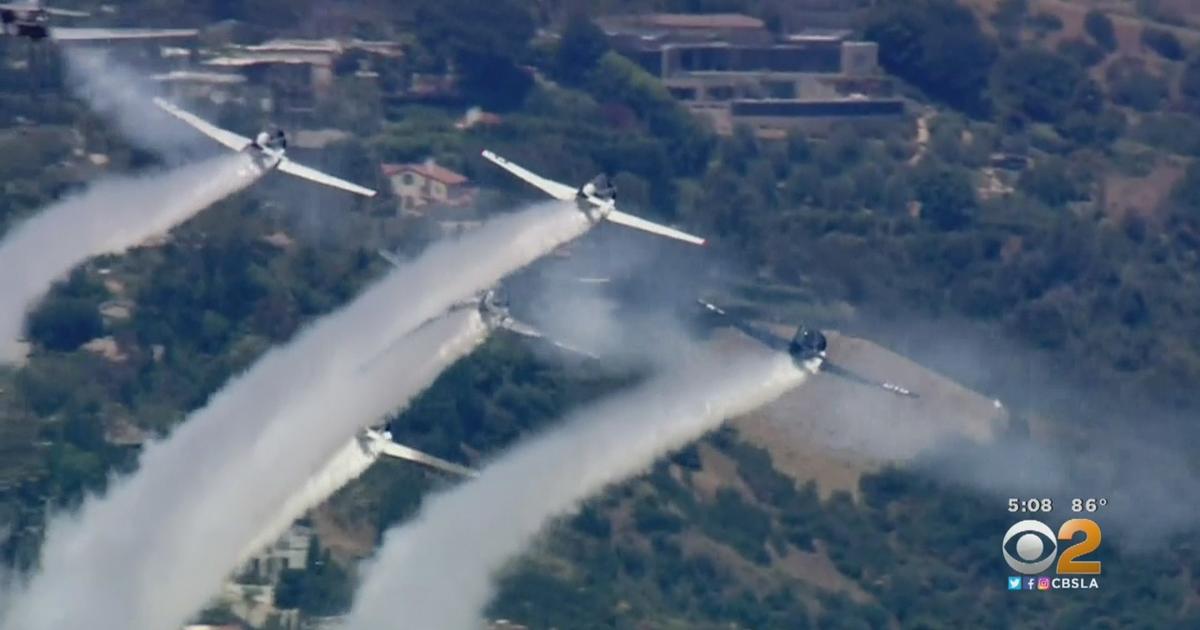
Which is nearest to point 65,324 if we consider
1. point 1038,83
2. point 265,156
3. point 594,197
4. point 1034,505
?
point 265,156

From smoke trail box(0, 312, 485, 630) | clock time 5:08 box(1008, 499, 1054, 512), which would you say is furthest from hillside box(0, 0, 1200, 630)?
smoke trail box(0, 312, 485, 630)

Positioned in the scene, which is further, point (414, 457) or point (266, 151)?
point (266, 151)

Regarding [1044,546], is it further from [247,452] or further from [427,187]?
[427,187]

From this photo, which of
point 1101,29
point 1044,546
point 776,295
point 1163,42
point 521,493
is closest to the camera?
point 521,493

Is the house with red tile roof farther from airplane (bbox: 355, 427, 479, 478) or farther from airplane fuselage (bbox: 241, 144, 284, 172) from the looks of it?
airplane (bbox: 355, 427, 479, 478)

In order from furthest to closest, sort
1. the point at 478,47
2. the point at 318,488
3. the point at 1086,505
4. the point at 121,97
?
the point at 478,47, the point at 121,97, the point at 1086,505, the point at 318,488

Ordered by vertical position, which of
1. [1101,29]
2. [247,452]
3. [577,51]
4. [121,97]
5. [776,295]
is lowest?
[1101,29]

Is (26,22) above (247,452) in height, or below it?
above
